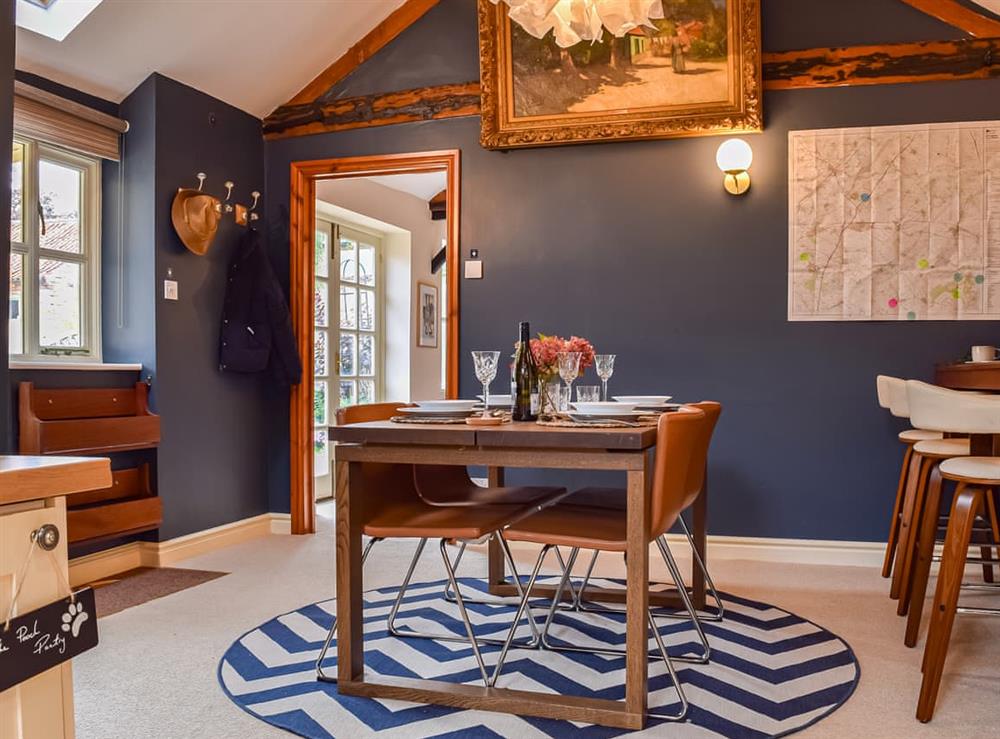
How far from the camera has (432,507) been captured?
2.79 metres

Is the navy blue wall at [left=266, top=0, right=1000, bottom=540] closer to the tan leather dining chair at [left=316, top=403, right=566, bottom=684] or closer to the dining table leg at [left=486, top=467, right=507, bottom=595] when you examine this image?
the dining table leg at [left=486, top=467, right=507, bottom=595]

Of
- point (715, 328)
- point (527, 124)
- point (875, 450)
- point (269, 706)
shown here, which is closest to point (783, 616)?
point (875, 450)

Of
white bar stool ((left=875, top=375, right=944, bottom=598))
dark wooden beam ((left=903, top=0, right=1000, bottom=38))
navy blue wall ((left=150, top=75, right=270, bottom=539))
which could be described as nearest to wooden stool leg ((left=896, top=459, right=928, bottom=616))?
white bar stool ((left=875, top=375, right=944, bottom=598))

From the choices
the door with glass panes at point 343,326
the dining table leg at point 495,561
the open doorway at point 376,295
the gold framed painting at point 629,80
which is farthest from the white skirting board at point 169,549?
the gold framed painting at point 629,80

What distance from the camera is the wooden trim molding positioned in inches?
186

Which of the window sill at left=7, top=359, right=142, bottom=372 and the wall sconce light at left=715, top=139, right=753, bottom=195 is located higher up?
the wall sconce light at left=715, top=139, right=753, bottom=195

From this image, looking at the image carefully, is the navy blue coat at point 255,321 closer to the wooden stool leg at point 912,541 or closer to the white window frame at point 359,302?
the white window frame at point 359,302

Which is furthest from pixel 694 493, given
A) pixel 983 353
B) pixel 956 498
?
pixel 983 353

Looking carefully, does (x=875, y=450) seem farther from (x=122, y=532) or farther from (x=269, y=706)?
(x=122, y=532)

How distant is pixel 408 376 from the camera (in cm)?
698

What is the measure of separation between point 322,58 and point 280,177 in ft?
2.36

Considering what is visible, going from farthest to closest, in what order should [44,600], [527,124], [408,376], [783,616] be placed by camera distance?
[408,376]
[527,124]
[783,616]
[44,600]

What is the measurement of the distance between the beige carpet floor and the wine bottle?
1001 mm

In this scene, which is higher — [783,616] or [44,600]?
[44,600]
